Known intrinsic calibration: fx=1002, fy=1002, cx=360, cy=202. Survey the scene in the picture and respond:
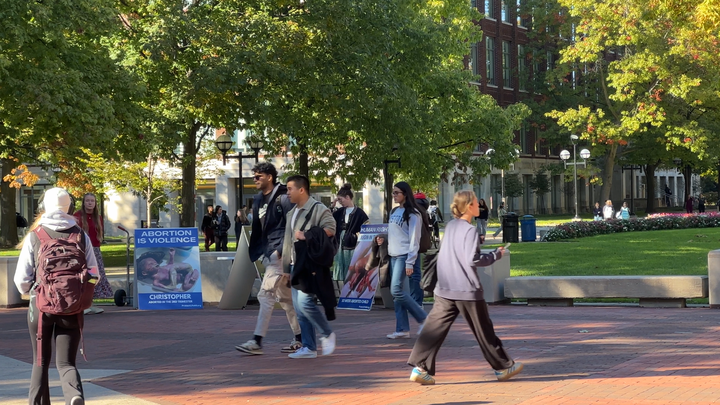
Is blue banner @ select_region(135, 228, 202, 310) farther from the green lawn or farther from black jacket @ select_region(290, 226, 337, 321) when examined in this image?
the green lawn

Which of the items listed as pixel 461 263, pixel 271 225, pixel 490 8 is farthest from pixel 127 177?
pixel 461 263

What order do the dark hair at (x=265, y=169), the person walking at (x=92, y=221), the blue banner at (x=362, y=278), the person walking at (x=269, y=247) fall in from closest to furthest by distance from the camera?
the person walking at (x=269, y=247), the dark hair at (x=265, y=169), the person walking at (x=92, y=221), the blue banner at (x=362, y=278)

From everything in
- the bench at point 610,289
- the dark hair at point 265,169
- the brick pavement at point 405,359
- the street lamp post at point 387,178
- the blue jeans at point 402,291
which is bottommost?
the brick pavement at point 405,359

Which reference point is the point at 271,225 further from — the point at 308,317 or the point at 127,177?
the point at 127,177

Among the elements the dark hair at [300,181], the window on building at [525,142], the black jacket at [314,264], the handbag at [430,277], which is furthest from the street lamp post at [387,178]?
the window on building at [525,142]

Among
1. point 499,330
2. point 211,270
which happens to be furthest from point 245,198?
point 499,330

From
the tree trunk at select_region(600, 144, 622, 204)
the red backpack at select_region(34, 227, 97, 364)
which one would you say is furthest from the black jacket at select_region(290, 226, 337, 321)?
the tree trunk at select_region(600, 144, 622, 204)

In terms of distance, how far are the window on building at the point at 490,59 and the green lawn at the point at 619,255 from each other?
114 feet

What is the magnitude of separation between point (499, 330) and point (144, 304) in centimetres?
603

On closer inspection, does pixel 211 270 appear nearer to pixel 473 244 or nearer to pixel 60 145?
pixel 473 244

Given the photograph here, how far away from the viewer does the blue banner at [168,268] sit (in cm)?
1510

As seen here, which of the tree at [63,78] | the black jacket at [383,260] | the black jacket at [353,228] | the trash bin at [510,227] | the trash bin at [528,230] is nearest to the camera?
the black jacket at [383,260]

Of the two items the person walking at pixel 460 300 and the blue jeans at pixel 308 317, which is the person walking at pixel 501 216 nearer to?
the blue jeans at pixel 308 317

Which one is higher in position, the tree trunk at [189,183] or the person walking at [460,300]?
the tree trunk at [189,183]
